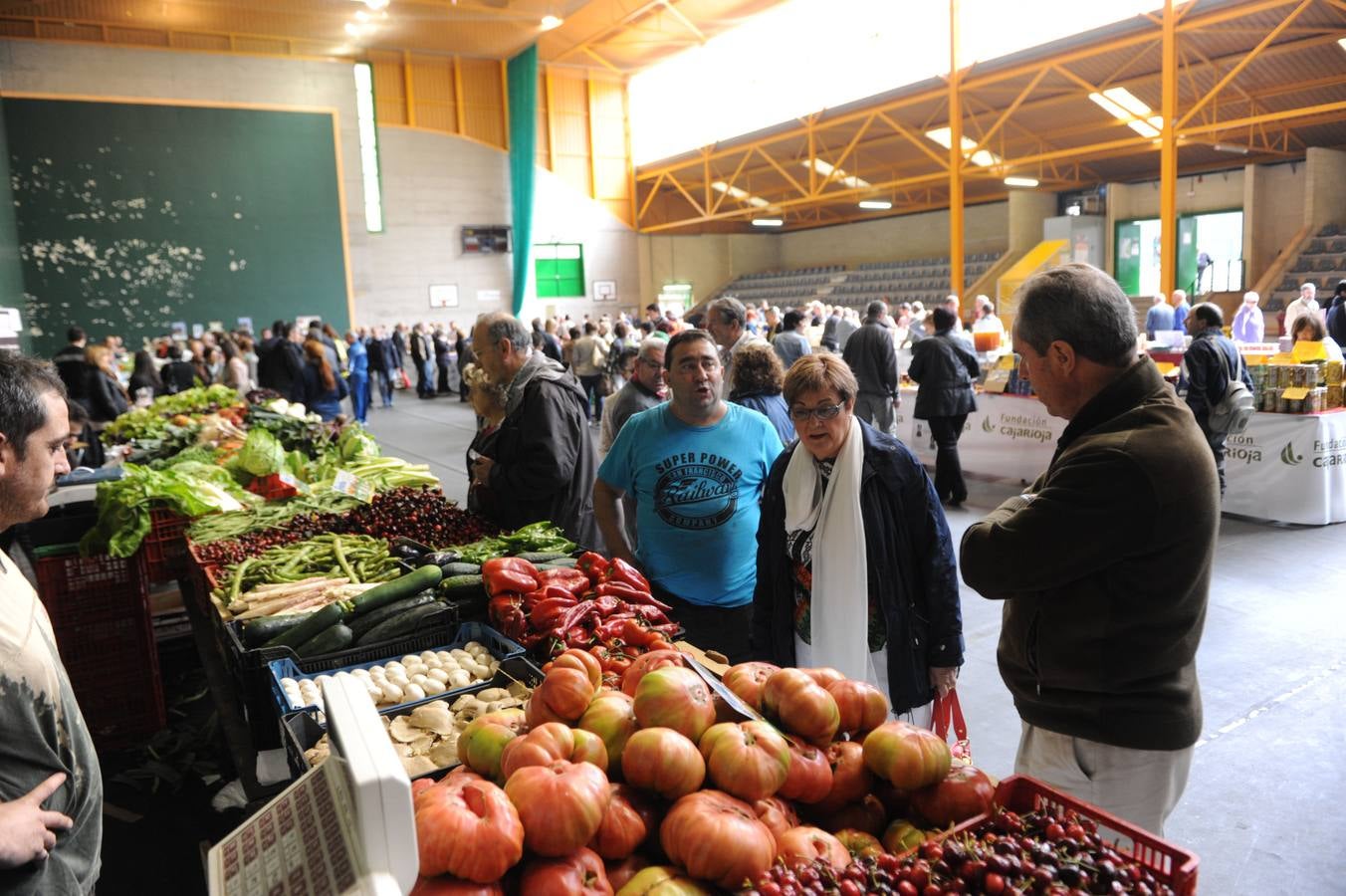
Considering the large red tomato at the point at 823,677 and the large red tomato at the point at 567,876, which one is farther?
the large red tomato at the point at 823,677

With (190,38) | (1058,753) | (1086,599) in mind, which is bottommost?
(1058,753)

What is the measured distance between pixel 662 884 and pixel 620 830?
11 cm

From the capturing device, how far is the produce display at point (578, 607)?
2525mm

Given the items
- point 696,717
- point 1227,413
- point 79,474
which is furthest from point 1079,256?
point 696,717

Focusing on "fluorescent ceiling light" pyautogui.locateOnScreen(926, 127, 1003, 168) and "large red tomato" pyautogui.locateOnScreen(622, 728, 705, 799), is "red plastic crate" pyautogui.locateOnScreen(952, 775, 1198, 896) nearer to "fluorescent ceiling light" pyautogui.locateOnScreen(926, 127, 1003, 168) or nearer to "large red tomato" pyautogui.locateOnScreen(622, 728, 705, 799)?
"large red tomato" pyautogui.locateOnScreen(622, 728, 705, 799)

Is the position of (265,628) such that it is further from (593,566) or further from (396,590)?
(593,566)

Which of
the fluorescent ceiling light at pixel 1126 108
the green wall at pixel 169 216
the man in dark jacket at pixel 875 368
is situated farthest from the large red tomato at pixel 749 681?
the fluorescent ceiling light at pixel 1126 108

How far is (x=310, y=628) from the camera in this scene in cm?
279

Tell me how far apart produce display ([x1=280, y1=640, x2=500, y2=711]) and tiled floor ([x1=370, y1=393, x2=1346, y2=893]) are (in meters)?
2.01

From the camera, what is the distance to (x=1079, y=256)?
901 inches

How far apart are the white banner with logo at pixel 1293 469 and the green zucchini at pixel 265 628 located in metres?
6.97

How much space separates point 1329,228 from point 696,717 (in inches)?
885

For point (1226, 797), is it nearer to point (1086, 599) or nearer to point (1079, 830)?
point (1086, 599)

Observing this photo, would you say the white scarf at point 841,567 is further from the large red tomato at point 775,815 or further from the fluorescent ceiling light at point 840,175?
the fluorescent ceiling light at point 840,175
